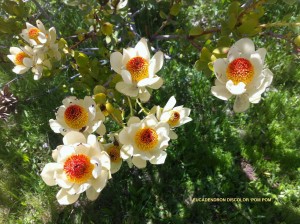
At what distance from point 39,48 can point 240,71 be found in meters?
0.90

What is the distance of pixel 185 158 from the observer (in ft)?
7.78

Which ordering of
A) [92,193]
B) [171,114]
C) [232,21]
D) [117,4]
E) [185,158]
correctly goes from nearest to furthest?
[92,193] → [232,21] → [171,114] → [117,4] → [185,158]

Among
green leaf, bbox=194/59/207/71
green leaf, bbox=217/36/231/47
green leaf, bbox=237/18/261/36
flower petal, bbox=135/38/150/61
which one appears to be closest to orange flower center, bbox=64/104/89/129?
flower petal, bbox=135/38/150/61

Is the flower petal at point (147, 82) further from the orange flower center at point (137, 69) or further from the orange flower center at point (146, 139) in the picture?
the orange flower center at point (146, 139)

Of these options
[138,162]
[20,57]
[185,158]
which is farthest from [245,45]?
[185,158]

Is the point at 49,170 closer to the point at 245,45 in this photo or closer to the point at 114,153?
the point at 114,153

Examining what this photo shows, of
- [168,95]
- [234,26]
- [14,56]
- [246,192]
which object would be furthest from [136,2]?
[246,192]

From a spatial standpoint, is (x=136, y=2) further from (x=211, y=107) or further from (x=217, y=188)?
(x=217, y=188)

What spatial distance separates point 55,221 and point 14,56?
124 cm

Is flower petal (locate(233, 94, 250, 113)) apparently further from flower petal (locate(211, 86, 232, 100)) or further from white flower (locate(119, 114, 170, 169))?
white flower (locate(119, 114, 170, 169))

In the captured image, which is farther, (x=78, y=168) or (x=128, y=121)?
(x=128, y=121)

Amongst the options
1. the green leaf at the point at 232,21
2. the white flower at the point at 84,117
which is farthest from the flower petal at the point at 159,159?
the green leaf at the point at 232,21

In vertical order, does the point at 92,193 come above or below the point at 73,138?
below

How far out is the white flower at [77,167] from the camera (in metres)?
1.15
